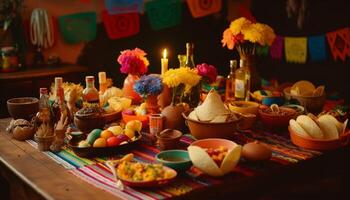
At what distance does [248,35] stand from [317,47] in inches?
103

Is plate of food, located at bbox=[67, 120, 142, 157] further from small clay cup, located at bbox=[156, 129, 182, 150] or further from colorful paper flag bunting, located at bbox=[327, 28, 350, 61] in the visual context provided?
colorful paper flag bunting, located at bbox=[327, 28, 350, 61]

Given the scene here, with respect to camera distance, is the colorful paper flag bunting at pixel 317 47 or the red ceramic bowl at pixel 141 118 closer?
the red ceramic bowl at pixel 141 118

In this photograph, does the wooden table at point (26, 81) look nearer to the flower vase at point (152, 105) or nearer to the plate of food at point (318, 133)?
the flower vase at point (152, 105)

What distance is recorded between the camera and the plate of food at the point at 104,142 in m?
2.00

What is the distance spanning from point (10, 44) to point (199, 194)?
10.3ft

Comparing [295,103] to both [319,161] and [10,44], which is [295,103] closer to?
A: [319,161]

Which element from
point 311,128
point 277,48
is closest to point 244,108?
point 311,128

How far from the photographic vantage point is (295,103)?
108 inches

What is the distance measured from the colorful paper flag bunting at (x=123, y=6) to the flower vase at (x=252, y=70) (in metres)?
2.20

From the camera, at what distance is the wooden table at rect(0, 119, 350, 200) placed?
1.65 metres

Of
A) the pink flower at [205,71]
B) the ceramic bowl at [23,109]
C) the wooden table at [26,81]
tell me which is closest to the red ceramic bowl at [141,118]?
the pink flower at [205,71]

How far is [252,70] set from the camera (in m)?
2.90

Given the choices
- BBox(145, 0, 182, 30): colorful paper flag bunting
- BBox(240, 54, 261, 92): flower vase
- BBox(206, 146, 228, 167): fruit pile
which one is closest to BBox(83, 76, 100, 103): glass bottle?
BBox(240, 54, 261, 92): flower vase

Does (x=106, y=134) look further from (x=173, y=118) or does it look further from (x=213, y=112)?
(x=213, y=112)
